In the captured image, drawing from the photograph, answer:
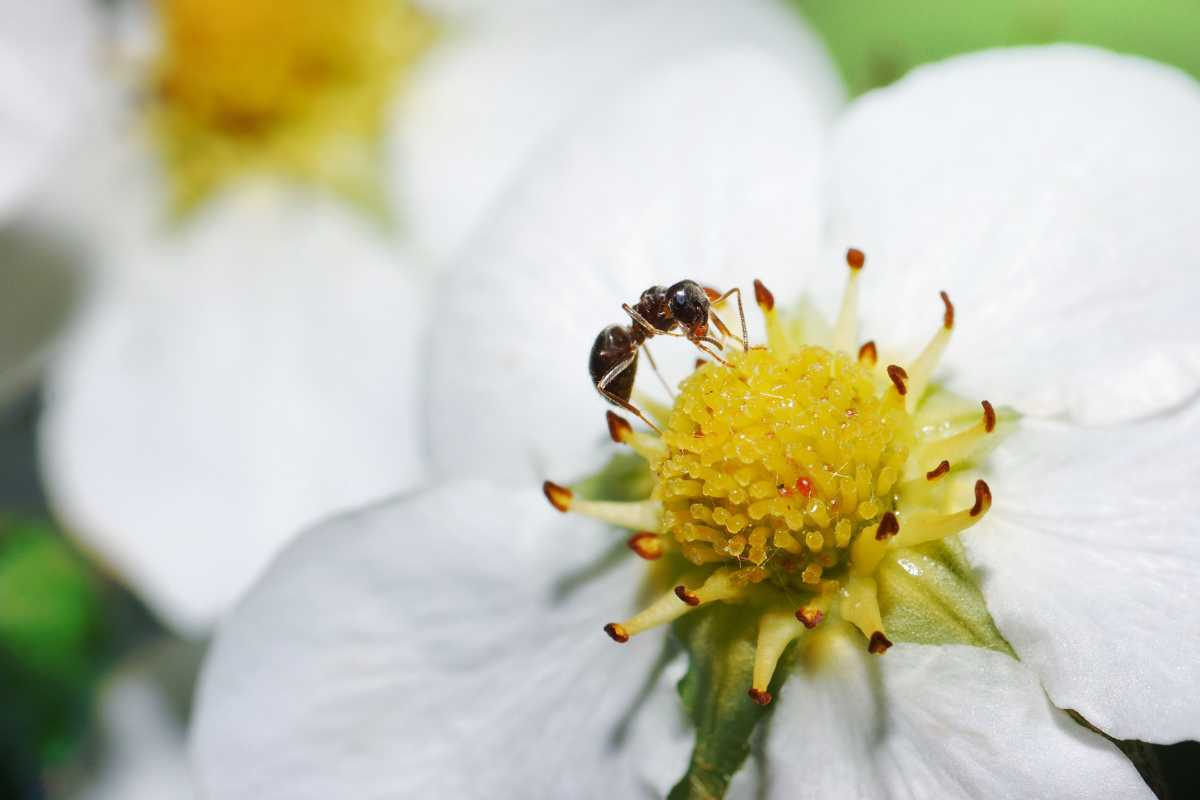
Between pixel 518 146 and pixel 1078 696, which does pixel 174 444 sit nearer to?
pixel 518 146

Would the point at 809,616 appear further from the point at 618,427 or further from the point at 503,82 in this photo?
the point at 503,82

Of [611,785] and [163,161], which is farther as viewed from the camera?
[163,161]

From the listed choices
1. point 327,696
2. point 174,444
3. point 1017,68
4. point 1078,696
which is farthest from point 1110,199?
point 174,444

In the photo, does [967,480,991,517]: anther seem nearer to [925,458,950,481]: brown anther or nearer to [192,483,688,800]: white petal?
[925,458,950,481]: brown anther

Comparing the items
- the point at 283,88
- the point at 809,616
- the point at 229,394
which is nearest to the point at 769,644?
the point at 809,616

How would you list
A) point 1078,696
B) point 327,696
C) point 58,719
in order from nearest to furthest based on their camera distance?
point 1078,696
point 327,696
point 58,719

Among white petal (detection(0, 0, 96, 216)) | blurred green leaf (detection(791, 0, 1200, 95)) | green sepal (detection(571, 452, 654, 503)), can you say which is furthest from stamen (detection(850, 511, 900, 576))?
white petal (detection(0, 0, 96, 216))
